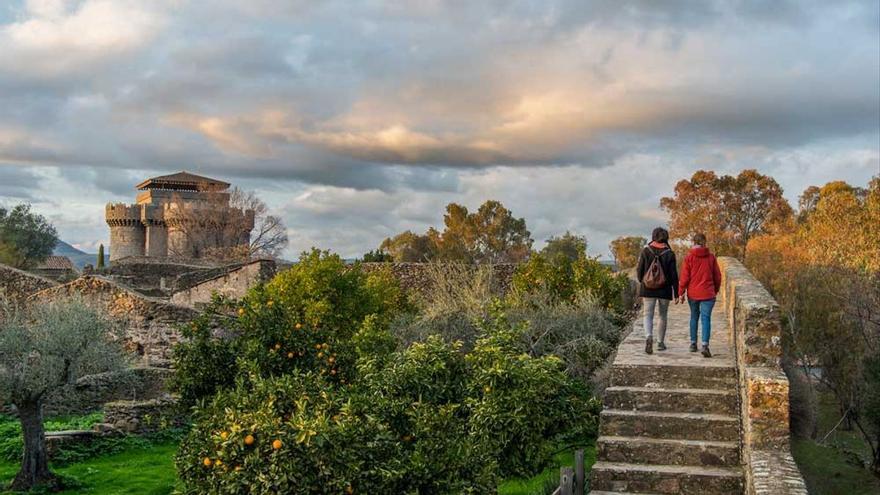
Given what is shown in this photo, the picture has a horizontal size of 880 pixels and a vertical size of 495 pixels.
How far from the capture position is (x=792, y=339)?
27.5 meters

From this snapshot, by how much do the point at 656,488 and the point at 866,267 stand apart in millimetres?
26249

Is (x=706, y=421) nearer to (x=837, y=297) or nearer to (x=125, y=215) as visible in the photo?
(x=837, y=297)

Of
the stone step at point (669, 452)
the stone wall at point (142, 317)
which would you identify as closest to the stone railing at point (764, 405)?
the stone step at point (669, 452)

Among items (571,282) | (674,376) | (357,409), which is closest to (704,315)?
(674,376)

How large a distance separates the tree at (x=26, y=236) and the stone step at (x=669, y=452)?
172 feet

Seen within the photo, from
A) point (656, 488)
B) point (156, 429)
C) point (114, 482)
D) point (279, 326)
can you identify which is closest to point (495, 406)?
point (656, 488)

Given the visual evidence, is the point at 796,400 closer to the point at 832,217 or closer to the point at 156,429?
the point at 156,429

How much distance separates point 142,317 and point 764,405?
596 inches

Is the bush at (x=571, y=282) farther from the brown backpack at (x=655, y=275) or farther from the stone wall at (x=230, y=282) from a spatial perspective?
the stone wall at (x=230, y=282)

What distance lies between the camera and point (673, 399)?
875 cm

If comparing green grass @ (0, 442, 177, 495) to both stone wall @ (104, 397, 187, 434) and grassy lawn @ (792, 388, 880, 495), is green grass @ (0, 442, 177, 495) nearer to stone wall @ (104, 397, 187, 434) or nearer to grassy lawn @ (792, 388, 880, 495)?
stone wall @ (104, 397, 187, 434)

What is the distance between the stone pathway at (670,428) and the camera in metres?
7.82

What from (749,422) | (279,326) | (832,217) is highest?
(832,217)

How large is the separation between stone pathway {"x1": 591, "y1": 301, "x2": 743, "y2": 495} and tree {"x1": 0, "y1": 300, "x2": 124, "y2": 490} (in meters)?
7.74
